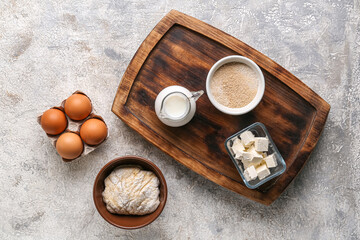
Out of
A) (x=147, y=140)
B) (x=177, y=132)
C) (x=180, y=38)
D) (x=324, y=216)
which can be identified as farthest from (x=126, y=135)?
(x=324, y=216)

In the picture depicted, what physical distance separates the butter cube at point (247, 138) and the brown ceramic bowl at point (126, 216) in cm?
36

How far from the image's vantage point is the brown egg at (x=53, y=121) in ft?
4.44

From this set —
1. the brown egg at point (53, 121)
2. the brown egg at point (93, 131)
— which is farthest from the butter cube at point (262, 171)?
the brown egg at point (53, 121)

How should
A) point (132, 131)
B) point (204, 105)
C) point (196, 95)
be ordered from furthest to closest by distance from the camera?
1. point (132, 131)
2. point (204, 105)
3. point (196, 95)

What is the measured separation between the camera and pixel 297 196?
1.54 m

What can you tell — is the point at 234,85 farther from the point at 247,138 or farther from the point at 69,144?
the point at 69,144

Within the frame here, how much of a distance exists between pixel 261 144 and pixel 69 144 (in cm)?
77

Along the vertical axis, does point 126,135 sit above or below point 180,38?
below

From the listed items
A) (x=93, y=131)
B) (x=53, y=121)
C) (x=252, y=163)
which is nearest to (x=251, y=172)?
(x=252, y=163)

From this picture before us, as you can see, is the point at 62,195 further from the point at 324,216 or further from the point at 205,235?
the point at 324,216

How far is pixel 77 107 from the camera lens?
53.6 inches

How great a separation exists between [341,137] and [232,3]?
2.63 feet

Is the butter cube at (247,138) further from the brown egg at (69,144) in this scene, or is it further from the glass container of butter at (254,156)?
the brown egg at (69,144)

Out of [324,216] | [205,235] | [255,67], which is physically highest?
[255,67]
